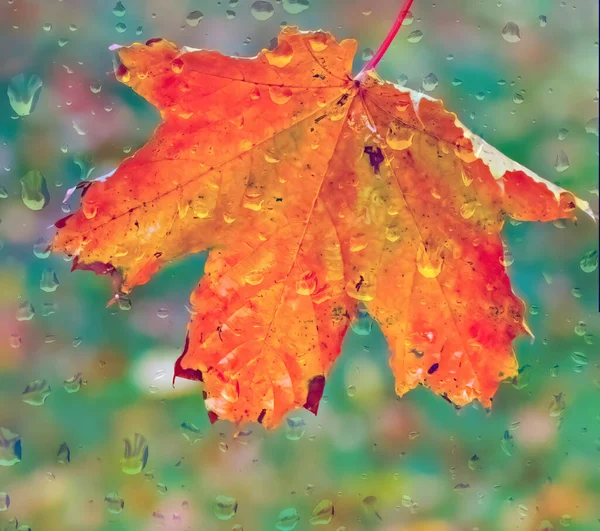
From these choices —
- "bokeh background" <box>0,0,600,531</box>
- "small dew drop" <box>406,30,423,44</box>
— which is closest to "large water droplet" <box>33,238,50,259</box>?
"bokeh background" <box>0,0,600,531</box>

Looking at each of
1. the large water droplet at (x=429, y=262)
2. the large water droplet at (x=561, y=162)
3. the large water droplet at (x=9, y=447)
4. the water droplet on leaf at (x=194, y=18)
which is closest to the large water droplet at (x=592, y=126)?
the large water droplet at (x=561, y=162)

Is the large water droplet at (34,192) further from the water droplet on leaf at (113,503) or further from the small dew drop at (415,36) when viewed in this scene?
the small dew drop at (415,36)

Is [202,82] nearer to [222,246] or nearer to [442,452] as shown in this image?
[222,246]

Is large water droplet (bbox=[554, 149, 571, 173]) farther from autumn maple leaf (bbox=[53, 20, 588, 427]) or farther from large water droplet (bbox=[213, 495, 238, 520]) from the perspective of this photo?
large water droplet (bbox=[213, 495, 238, 520])

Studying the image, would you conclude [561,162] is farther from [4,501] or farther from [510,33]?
[4,501]

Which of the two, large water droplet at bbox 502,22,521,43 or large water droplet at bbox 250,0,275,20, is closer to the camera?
large water droplet at bbox 250,0,275,20

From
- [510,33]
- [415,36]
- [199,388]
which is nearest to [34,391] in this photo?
[199,388]
